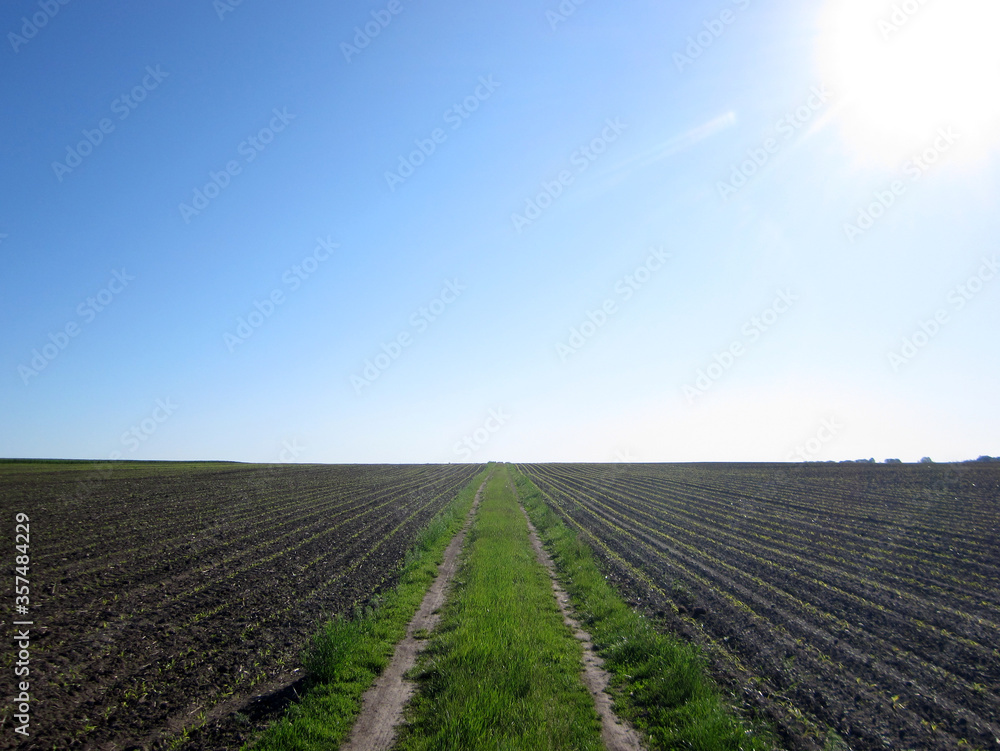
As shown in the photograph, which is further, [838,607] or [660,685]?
[838,607]

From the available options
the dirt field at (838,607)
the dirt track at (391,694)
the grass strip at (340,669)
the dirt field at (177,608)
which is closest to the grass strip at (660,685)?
the dirt field at (838,607)

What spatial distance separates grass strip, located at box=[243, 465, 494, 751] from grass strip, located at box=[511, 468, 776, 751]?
4.39m

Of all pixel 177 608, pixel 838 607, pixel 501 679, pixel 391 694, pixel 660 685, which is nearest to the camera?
pixel 501 679

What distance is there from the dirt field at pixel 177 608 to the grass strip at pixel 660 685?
233 inches

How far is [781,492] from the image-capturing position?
4597cm

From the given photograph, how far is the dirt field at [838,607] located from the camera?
7551 mm

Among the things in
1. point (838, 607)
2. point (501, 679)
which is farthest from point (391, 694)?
point (838, 607)

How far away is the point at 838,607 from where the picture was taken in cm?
1292

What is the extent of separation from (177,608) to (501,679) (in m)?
8.96

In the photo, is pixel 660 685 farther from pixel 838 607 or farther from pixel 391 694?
pixel 838 607

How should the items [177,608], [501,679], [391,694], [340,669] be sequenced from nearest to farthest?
[501,679] → [391,694] → [340,669] → [177,608]

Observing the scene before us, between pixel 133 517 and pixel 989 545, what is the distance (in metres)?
41.1

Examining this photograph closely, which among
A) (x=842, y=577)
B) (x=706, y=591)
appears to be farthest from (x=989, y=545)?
(x=706, y=591)

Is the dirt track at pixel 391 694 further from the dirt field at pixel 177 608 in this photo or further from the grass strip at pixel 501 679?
the dirt field at pixel 177 608
